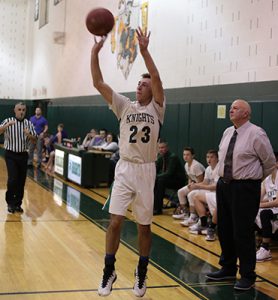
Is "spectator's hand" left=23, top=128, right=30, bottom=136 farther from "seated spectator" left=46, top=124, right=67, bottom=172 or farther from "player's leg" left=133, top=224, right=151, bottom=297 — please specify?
"seated spectator" left=46, top=124, right=67, bottom=172

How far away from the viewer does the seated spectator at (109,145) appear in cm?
1298

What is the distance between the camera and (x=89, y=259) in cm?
616

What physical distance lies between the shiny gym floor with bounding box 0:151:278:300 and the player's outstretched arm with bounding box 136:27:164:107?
1.92 meters

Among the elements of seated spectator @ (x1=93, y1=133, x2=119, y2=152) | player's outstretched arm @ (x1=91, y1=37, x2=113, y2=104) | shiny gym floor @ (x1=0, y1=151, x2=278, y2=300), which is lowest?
shiny gym floor @ (x1=0, y1=151, x2=278, y2=300)

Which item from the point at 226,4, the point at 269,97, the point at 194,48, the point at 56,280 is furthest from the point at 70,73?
the point at 56,280

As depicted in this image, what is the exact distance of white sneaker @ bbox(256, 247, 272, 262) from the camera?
644 centimetres

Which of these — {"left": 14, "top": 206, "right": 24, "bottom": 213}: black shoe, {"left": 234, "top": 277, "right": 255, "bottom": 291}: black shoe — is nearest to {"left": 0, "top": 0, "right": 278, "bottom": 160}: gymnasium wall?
{"left": 234, "top": 277, "right": 255, "bottom": 291}: black shoe

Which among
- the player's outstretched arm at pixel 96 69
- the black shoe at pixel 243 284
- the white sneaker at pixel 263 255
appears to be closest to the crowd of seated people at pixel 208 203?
the white sneaker at pixel 263 255

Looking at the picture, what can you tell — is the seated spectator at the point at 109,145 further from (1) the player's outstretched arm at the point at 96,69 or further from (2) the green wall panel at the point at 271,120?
(1) the player's outstretched arm at the point at 96,69

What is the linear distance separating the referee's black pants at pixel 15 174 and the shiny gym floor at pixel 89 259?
1.00 feet

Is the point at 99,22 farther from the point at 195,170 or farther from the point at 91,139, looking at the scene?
the point at 91,139

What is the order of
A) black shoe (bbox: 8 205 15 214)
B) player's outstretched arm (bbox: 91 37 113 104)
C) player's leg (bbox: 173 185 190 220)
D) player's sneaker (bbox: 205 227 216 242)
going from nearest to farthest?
player's outstretched arm (bbox: 91 37 113 104) → player's sneaker (bbox: 205 227 216 242) → player's leg (bbox: 173 185 190 220) → black shoe (bbox: 8 205 15 214)

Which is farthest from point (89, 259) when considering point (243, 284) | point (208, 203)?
point (208, 203)

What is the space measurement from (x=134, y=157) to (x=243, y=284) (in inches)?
72.9
